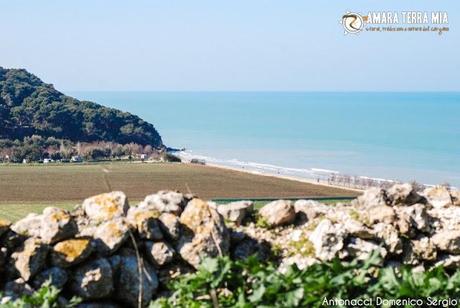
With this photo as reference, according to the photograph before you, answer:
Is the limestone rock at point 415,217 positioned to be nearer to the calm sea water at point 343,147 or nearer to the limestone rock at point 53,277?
the limestone rock at point 53,277

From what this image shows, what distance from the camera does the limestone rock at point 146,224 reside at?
330 inches

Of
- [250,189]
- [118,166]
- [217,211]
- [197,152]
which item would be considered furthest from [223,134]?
[217,211]

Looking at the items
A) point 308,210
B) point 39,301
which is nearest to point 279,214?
point 308,210

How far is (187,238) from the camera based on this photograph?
8.55 m

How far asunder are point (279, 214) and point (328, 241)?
1.10 metres

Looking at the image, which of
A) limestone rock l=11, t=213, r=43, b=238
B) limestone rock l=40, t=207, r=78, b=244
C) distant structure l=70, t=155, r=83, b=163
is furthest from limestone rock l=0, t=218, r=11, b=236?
distant structure l=70, t=155, r=83, b=163

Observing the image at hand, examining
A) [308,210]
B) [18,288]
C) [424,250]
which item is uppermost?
[308,210]

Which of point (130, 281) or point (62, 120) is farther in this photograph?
point (62, 120)

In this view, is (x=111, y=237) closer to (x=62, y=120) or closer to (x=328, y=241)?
(x=328, y=241)

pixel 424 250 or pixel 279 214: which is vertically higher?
pixel 279 214

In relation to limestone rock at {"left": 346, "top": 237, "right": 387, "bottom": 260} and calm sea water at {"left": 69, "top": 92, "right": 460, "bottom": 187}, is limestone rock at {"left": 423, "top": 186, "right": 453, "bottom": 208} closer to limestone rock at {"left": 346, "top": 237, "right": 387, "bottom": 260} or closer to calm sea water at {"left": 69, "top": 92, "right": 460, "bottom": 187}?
limestone rock at {"left": 346, "top": 237, "right": 387, "bottom": 260}

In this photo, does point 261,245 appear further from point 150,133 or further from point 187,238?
point 150,133

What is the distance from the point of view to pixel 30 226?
8539 millimetres

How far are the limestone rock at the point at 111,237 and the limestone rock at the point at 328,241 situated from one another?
8.22 feet
